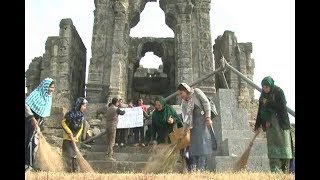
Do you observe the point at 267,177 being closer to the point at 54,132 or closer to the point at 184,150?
the point at 184,150

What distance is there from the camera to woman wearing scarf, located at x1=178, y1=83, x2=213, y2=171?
7992mm

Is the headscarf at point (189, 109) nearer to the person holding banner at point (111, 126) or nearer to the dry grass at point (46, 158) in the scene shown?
the dry grass at point (46, 158)

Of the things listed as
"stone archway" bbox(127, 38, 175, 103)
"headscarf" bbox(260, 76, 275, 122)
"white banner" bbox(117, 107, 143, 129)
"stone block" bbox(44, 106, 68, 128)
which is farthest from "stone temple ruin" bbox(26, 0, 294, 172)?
"headscarf" bbox(260, 76, 275, 122)

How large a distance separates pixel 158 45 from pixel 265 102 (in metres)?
20.4

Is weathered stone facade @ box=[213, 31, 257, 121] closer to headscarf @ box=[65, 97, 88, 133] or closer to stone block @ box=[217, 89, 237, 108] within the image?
stone block @ box=[217, 89, 237, 108]

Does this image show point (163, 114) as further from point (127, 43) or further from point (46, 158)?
point (127, 43)

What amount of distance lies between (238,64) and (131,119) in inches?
546

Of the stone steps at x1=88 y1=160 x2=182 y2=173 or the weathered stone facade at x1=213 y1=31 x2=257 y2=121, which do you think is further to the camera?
the weathered stone facade at x1=213 y1=31 x2=257 y2=121

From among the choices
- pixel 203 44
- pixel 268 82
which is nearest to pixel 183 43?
pixel 203 44

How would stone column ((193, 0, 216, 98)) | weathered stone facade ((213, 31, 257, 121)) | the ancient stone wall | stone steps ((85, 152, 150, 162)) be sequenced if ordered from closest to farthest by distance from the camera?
stone steps ((85, 152, 150, 162)) < stone column ((193, 0, 216, 98)) < weathered stone facade ((213, 31, 257, 121)) < the ancient stone wall

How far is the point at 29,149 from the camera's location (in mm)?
7320

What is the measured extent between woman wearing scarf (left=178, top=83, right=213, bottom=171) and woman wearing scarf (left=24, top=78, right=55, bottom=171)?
2.44 metres

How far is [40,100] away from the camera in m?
7.94
